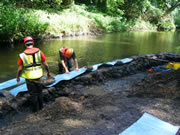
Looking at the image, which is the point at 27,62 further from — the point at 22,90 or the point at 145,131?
the point at 145,131

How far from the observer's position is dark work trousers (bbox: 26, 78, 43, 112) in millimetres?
3990

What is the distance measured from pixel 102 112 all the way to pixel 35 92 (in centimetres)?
162

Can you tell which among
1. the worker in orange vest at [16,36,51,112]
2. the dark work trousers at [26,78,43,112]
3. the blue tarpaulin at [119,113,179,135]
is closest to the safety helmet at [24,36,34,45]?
the worker in orange vest at [16,36,51,112]

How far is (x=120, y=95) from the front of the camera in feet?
16.9

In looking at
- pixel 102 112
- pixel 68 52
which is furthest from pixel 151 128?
pixel 68 52

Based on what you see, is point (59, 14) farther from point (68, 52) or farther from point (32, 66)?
point (32, 66)

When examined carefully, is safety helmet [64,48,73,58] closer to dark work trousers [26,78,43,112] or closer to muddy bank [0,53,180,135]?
muddy bank [0,53,180,135]

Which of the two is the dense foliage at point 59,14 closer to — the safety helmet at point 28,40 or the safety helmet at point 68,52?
the safety helmet at point 68,52

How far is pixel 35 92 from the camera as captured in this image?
13.5 feet

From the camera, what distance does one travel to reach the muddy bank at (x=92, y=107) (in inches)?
128

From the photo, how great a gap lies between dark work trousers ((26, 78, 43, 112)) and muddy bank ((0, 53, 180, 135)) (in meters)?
0.16

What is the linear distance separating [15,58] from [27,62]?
6.80m

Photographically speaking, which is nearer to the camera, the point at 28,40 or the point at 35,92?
the point at 28,40

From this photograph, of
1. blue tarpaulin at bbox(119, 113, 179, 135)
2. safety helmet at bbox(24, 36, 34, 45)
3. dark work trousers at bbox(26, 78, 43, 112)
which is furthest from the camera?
dark work trousers at bbox(26, 78, 43, 112)
